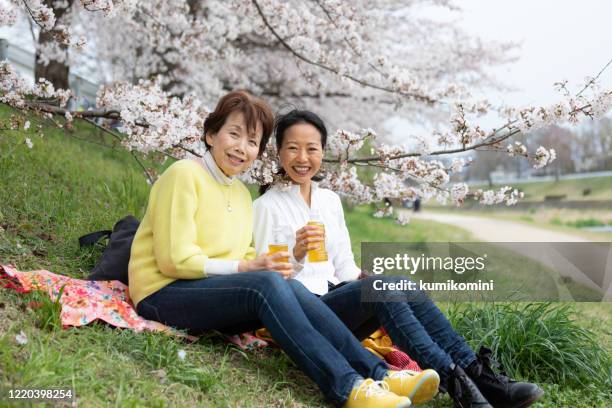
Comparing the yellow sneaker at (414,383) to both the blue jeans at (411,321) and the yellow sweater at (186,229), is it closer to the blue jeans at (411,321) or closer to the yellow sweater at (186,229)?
the blue jeans at (411,321)

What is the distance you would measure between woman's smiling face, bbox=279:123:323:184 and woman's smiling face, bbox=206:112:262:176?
0.27 meters

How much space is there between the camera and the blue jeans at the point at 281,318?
2457 millimetres

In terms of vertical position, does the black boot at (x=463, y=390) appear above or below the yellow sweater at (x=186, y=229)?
below

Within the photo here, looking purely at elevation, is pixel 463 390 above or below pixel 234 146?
below

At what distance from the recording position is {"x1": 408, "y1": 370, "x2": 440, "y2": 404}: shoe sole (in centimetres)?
246

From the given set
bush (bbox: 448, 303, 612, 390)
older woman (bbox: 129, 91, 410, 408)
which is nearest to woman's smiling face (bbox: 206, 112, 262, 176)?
older woman (bbox: 129, 91, 410, 408)

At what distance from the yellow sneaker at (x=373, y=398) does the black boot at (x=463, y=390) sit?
13.4 inches

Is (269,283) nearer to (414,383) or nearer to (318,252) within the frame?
(318,252)

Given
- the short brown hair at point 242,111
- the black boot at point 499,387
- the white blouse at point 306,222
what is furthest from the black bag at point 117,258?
the black boot at point 499,387

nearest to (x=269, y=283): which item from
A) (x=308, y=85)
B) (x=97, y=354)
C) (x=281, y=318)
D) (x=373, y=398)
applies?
(x=281, y=318)

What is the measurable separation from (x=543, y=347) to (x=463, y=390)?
96 cm

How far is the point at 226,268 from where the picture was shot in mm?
2650

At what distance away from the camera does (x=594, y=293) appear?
542 cm

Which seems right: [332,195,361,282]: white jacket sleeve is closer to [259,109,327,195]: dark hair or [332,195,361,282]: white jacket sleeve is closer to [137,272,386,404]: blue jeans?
[259,109,327,195]: dark hair
